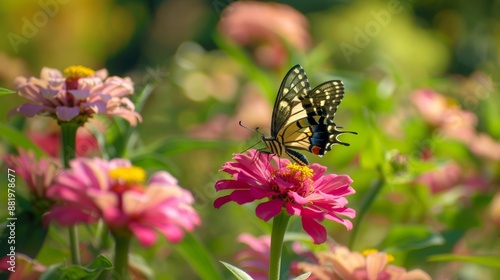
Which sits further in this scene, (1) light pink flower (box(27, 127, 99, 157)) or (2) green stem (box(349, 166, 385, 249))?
(1) light pink flower (box(27, 127, 99, 157))

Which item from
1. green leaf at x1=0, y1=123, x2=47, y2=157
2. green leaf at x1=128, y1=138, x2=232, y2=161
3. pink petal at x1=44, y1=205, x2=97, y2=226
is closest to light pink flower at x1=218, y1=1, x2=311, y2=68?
green leaf at x1=128, y1=138, x2=232, y2=161

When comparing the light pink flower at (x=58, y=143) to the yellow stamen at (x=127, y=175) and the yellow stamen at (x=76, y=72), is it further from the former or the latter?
the yellow stamen at (x=127, y=175)

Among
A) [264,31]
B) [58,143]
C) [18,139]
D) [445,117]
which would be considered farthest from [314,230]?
[264,31]

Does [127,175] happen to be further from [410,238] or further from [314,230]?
[410,238]

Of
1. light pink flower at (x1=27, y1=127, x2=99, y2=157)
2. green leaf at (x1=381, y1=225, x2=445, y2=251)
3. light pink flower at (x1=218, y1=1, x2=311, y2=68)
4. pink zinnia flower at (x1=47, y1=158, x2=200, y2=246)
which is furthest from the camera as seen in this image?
light pink flower at (x1=218, y1=1, x2=311, y2=68)

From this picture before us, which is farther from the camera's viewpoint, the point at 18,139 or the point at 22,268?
the point at 18,139

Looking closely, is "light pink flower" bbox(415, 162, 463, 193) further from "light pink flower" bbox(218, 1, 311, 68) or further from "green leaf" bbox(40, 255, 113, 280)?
"green leaf" bbox(40, 255, 113, 280)

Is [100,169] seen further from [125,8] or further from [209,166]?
[125,8]
